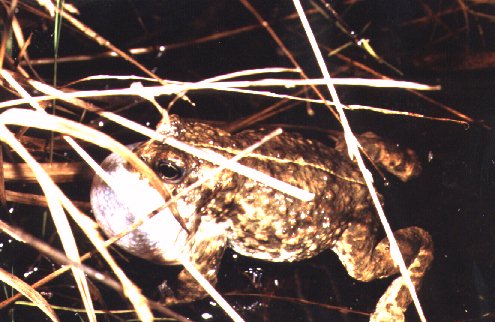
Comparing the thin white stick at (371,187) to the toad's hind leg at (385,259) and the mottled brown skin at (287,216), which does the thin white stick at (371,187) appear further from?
the toad's hind leg at (385,259)

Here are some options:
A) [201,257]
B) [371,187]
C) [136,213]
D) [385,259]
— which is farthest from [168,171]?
[385,259]

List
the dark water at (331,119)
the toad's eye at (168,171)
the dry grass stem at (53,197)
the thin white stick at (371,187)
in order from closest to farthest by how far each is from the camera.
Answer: the dry grass stem at (53,197), the thin white stick at (371,187), the toad's eye at (168,171), the dark water at (331,119)

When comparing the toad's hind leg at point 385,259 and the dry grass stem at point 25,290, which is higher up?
the dry grass stem at point 25,290

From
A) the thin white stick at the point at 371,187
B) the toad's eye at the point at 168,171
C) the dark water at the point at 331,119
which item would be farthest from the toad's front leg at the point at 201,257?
the thin white stick at the point at 371,187

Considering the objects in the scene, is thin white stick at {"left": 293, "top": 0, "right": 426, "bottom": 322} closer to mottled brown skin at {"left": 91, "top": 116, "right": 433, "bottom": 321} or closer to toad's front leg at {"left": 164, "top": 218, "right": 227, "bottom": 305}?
mottled brown skin at {"left": 91, "top": 116, "right": 433, "bottom": 321}

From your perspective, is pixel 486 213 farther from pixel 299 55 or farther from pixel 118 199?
pixel 118 199

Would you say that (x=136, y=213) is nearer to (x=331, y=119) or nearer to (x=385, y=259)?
(x=385, y=259)

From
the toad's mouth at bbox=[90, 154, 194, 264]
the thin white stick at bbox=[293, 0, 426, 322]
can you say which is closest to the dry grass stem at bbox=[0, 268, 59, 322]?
the toad's mouth at bbox=[90, 154, 194, 264]
